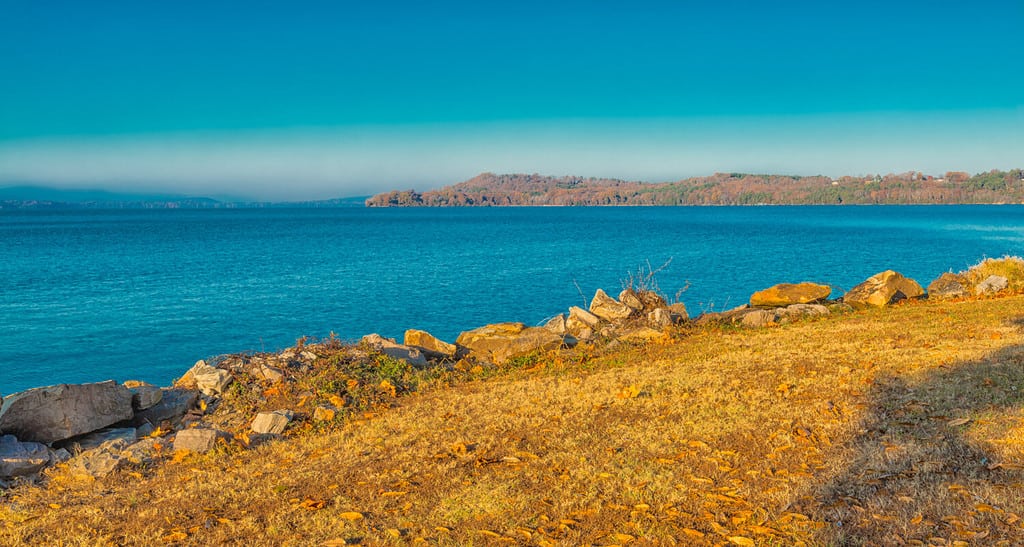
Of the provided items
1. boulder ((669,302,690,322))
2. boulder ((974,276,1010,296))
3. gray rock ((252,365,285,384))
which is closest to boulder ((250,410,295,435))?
gray rock ((252,365,285,384))

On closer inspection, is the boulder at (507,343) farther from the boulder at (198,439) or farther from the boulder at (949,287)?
the boulder at (949,287)

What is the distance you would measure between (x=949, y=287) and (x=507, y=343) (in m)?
15.5

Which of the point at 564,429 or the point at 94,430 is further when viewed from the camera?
the point at 94,430

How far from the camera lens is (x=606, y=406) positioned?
1012 centimetres

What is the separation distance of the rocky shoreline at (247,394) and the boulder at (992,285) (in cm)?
583

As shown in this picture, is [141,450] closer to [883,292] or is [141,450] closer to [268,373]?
[268,373]

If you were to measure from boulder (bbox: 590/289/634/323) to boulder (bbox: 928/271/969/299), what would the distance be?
10.0 metres

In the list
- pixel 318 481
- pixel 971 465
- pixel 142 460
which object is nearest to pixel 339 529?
pixel 318 481

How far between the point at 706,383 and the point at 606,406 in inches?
77.9

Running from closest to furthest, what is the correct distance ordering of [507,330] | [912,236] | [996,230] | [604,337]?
[604,337] → [507,330] → [912,236] → [996,230]

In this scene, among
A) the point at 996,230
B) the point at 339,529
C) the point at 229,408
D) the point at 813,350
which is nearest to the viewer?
the point at 339,529

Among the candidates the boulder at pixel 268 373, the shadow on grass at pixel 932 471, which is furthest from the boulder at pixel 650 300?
the boulder at pixel 268 373

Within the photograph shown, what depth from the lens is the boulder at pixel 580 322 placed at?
17.6 metres

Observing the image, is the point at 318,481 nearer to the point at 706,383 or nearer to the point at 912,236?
the point at 706,383
